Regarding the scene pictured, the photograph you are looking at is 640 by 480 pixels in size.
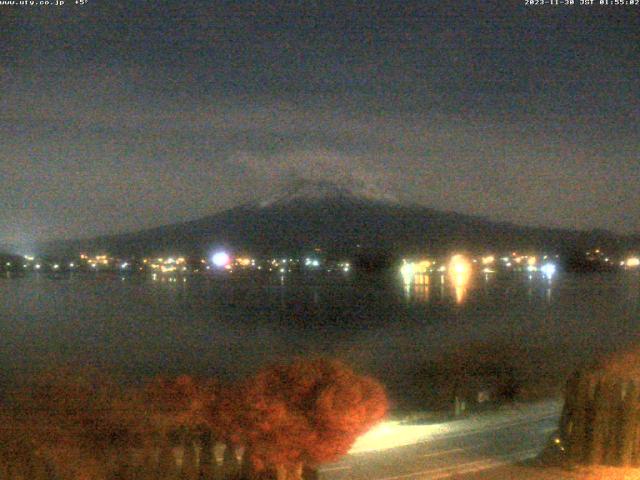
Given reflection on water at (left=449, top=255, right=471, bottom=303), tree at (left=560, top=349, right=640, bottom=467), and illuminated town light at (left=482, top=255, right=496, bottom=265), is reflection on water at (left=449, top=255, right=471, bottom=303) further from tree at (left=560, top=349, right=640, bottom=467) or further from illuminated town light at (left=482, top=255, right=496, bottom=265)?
tree at (left=560, top=349, right=640, bottom=467)

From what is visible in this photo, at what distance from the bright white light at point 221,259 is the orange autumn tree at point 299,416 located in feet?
196

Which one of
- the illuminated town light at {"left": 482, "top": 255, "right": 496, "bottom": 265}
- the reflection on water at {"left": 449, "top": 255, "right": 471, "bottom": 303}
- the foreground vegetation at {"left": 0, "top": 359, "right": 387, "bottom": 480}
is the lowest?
the foreground vegetation at {"left": 0, "top": 359, "right": 387, "bottom": 480}

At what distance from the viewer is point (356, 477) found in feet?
21.1

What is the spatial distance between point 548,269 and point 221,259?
26.3 m

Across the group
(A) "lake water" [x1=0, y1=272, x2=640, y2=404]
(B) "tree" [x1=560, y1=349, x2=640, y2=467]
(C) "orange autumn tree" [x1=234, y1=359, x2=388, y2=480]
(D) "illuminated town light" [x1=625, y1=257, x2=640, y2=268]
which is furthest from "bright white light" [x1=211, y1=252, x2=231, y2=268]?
(C) "orange autumn tree" [x1=234, y1=359, x2=388, y2=480]

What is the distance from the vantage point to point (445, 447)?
770 centimetres

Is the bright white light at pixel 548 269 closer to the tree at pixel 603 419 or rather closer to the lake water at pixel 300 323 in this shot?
the lake water at pixel 300 323

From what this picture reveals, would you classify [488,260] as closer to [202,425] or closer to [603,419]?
[603,419]

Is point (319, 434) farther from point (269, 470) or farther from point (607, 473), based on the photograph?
point (607, 473)

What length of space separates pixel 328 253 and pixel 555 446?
6147 centimetres

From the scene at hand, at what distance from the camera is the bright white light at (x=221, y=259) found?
64562 mm

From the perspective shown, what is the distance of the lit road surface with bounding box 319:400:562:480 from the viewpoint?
657cm

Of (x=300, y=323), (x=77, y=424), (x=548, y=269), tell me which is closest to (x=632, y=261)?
(x=548, y=269)

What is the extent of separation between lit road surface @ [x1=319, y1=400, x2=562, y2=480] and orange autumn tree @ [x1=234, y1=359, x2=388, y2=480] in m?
1.34
